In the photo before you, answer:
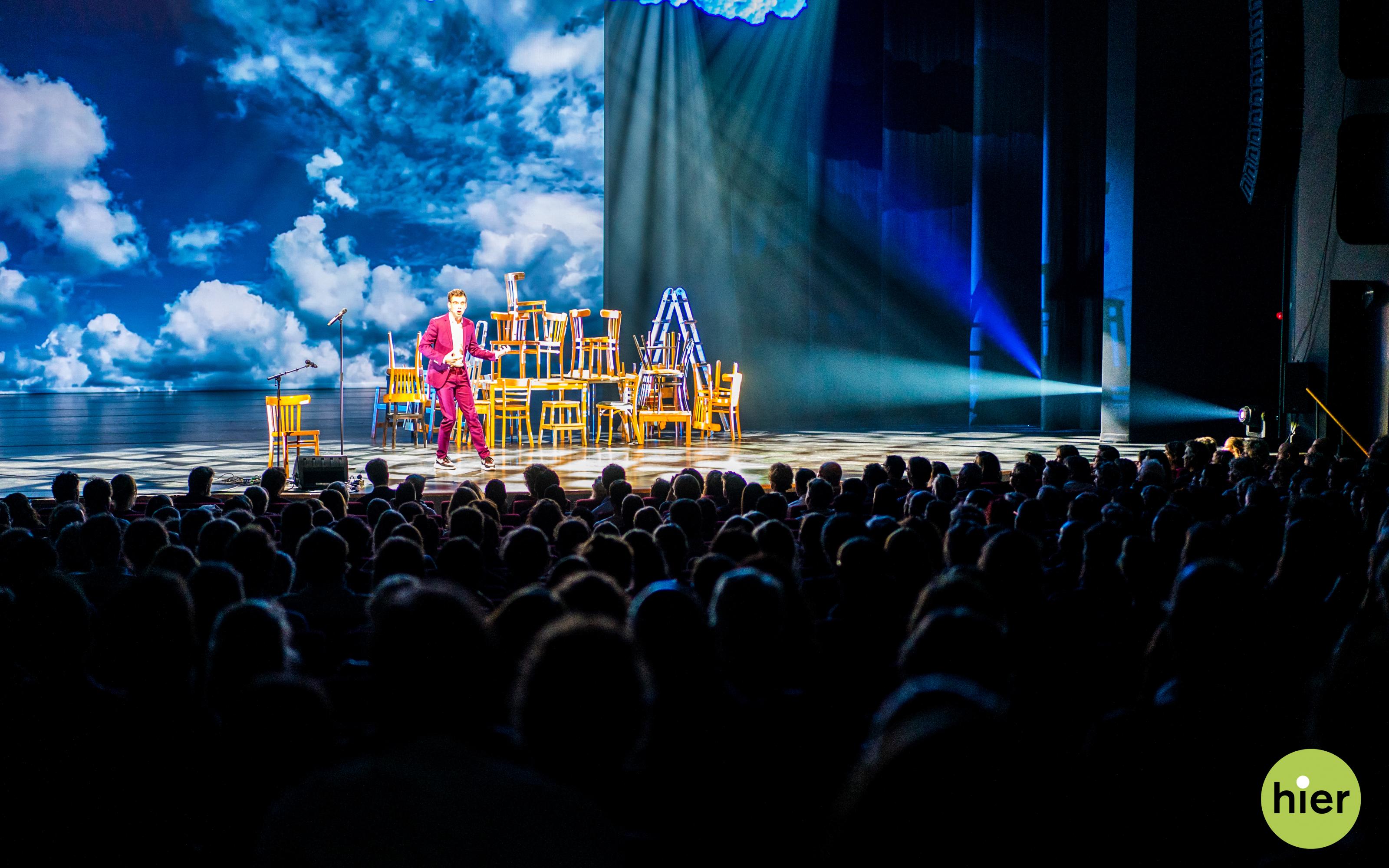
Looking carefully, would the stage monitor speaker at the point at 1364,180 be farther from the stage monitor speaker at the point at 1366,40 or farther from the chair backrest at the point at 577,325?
the chair backrest at the point at 577,325

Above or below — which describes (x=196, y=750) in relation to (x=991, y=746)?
below

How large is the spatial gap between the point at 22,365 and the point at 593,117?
8.79 meters

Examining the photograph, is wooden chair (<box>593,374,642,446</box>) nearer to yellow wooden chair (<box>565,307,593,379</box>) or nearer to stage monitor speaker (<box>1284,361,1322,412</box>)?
yellow wooden chair (<box>565,307,593,379</box>)

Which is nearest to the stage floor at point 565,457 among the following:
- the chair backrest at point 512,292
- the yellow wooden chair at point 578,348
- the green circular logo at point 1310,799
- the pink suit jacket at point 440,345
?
the pink suit jacket at point 440,345

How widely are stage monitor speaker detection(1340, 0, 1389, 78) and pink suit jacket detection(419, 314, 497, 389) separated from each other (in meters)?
5.99

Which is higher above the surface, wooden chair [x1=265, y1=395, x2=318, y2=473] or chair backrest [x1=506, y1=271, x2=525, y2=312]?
chair backrest [x1=506, y1=271, x2=525, y2=312]

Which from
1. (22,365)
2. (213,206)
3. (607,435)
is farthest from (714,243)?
(22,365)

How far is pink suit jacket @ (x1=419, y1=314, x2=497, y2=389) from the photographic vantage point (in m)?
7.45

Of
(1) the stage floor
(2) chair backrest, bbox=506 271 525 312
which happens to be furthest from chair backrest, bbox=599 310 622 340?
(1) the stage floor

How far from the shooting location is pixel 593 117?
11.7m

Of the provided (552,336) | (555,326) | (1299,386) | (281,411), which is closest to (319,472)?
(281,411)

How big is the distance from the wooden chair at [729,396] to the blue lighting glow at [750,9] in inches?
169

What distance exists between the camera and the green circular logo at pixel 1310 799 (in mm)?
1185

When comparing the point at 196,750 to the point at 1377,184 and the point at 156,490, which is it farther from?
the point at 1377,184
